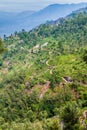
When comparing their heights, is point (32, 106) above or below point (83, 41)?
below

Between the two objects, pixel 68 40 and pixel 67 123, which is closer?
pixel 67 123

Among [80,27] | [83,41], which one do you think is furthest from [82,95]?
[80,27]

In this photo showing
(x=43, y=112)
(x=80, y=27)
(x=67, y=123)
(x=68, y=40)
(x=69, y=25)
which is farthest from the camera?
(x=69, y=25)

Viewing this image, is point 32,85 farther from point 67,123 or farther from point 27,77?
point 67,123

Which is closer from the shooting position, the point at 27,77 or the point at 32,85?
the point at 32,85

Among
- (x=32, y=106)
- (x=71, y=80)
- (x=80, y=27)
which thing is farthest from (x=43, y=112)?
(x=80, y=27)

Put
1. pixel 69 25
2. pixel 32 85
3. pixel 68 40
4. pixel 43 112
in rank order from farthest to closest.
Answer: pixel 69 25 < pixel 68 40 < pixel 32 85 < pixel 43 112

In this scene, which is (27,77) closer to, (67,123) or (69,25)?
(67,123)

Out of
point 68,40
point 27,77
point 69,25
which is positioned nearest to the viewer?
point 27,77

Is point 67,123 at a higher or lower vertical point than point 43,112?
higher
